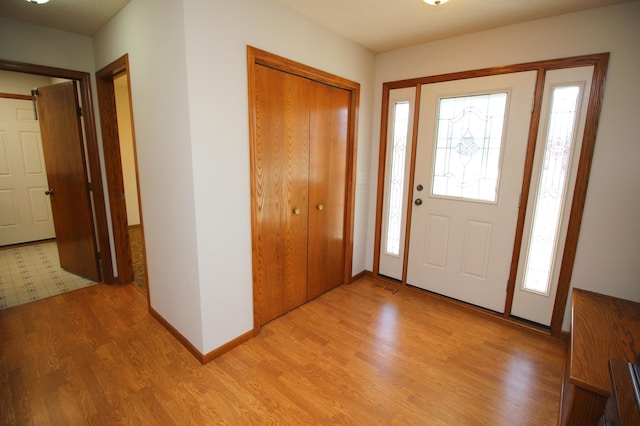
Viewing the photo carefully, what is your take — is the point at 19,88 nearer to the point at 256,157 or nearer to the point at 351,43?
the point at 256,157

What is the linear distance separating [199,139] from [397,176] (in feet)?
6.53

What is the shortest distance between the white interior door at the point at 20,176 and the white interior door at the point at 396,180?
4794mm

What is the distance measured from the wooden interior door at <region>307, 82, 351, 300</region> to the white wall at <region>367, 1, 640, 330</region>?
1368 millimetres

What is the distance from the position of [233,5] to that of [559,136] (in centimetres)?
243

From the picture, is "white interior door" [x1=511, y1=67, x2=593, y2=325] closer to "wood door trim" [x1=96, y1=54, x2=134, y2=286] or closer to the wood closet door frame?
the wood closet door frame

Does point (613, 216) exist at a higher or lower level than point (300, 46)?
lower

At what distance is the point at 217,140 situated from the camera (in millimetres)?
1800

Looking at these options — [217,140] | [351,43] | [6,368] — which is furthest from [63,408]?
[351,43]

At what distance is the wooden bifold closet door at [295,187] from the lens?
Answer: 212 cm

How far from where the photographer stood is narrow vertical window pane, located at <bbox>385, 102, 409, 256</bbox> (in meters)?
2.90

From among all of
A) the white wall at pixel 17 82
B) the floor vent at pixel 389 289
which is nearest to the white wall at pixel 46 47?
the white wall at pixel 17 82

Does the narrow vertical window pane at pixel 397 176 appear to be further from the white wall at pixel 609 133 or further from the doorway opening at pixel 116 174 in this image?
the doorway opening at pixel 116 174

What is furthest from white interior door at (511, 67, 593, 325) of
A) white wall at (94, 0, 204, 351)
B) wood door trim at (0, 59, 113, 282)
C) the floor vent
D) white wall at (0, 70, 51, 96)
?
white wall at (0, 70, 51, 96)

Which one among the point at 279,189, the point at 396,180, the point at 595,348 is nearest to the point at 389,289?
the point at 396,180
